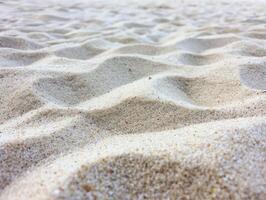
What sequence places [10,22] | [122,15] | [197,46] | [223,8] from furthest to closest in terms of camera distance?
[223,8] → [122,15] → [10,22] → [197,46]

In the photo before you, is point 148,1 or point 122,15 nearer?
point 122,15

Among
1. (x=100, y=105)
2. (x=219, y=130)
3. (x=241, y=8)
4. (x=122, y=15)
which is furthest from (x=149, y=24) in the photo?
(x=219, y=130)

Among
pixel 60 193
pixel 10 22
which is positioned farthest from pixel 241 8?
pixel 60 193

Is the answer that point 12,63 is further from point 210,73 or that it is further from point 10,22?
point 10,22

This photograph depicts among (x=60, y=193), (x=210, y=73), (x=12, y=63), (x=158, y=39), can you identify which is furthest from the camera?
(x=158, y=39)

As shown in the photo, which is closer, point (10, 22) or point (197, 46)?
point (197, 46)

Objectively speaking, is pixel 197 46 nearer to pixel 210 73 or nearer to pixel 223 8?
pixel 210 73

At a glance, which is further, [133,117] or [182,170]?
[133,117]
